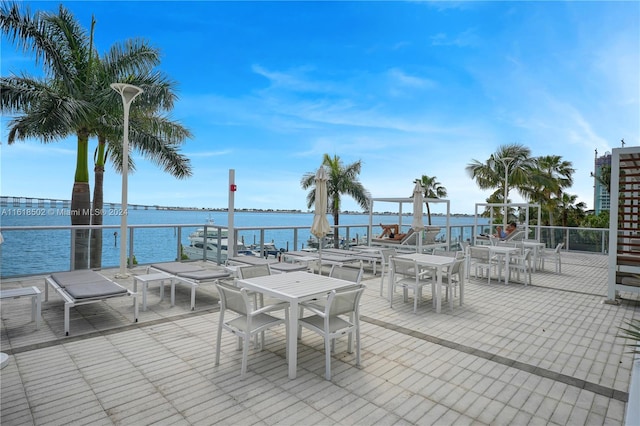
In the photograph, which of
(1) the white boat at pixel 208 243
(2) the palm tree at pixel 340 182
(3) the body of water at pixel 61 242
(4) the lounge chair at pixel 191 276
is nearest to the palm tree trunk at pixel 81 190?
(3) the body of water at pixel 61 242

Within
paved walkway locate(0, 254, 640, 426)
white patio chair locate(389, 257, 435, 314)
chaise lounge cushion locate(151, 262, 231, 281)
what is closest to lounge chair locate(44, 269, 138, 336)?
paved walkway locate(0, 254, 640, 426)

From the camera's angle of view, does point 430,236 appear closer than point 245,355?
No

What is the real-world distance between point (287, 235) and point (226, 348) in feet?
20.0

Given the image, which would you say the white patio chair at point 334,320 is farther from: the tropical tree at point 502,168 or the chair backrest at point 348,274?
the tropical tree at point 502,168

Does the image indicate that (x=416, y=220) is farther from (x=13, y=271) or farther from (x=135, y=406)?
(x=13, y=271)

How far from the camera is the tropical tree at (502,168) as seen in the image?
64.0 ft

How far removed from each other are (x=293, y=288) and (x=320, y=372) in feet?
2.63

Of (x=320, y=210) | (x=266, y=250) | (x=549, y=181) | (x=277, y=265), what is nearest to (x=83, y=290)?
(x=277, y=265)

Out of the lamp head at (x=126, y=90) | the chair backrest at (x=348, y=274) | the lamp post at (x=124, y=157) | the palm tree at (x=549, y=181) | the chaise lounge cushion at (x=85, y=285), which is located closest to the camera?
the chair backrest at (x=348, y=274)

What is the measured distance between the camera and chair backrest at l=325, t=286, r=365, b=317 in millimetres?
3042

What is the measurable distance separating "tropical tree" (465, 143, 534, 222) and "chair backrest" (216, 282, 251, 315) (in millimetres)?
18891

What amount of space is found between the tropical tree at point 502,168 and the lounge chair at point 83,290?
19.0 meters

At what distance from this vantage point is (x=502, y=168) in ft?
65.1

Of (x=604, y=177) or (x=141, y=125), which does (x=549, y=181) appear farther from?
(x=141, y=125)
